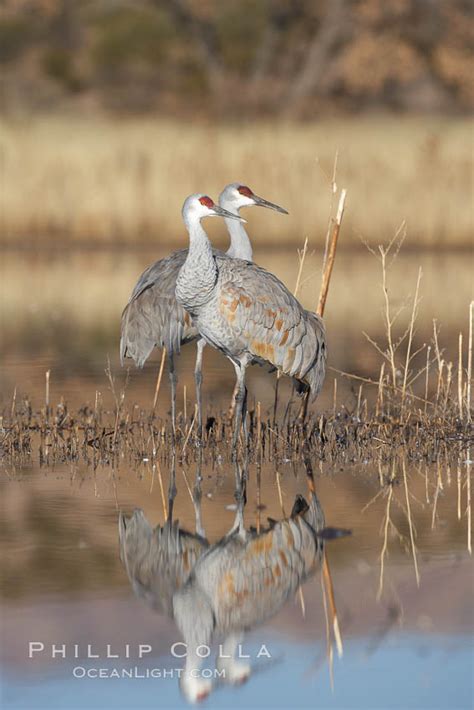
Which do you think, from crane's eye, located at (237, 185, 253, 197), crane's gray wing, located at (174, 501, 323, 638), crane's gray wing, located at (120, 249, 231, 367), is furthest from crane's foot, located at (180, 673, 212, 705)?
crane's eye, located at (237, 185, 253, 197)

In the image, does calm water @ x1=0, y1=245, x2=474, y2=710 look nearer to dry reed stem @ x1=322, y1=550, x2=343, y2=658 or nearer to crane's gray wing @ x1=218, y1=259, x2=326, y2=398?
dry reed stem @ x1=322, y1=550, x2=343, y2=658

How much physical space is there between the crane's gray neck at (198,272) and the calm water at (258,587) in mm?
854

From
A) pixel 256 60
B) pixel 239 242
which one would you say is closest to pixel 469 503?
pixel 239 242

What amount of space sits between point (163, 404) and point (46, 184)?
9751 millimetres


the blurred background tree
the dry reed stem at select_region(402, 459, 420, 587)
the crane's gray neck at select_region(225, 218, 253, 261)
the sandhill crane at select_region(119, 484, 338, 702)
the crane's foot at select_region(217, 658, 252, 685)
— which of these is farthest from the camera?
the blurred background tree

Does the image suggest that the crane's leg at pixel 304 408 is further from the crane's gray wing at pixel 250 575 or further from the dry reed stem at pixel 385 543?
the crane's gray wing at pixel 250 575

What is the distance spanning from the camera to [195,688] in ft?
15.0

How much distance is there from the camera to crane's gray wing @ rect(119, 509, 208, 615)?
212 inches

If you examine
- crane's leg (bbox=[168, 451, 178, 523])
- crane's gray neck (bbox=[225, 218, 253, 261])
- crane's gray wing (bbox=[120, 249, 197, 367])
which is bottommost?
crane's leg (bbox=[168, 451, 178, 523])

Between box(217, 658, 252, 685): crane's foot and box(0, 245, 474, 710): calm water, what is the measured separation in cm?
3

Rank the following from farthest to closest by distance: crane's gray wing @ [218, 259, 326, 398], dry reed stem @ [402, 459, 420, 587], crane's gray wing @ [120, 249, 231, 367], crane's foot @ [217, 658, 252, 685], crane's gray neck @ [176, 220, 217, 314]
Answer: crane's gray wing @ [120, 249, 231, 367] < crane's gray wing @ [218, 259, 326, 398] < crane's gray neck @ [176, 220, 217, 314] < dry reed stem @ [402, 459, 420, 587] < crane's foot @ [217, 658, 252, 685]

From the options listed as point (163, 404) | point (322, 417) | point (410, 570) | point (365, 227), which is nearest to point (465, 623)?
point (410, 570)

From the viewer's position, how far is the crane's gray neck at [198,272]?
730cm

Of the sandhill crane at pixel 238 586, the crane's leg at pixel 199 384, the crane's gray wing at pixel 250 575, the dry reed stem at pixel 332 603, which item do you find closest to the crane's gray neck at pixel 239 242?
the crane's leg at pixel 199 384
